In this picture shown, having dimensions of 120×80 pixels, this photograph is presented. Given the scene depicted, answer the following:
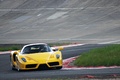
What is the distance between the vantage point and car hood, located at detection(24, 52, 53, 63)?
18.6 meters

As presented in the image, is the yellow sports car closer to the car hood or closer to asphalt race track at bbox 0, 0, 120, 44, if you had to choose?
the car hood

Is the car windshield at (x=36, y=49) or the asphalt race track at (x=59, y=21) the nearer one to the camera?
the car windshield at (x=36, y=49)

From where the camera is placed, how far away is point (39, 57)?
18.8 meters

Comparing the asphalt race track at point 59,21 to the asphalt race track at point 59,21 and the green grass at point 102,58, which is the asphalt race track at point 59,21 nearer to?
the asphalt race track at point 59,21

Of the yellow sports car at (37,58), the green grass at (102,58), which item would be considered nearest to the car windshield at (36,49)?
the yellow sports car at (37,58)

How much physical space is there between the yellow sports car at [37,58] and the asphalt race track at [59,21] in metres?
14.7

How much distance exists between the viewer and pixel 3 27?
161 ft

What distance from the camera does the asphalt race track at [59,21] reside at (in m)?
39.1

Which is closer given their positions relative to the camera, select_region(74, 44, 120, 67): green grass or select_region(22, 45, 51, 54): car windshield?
select_region(74, 44, 120, 67): green grass

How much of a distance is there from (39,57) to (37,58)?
3.4 inches

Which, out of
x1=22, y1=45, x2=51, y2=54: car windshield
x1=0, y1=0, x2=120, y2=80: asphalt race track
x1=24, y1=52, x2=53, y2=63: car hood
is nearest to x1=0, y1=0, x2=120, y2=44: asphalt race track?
x1=0, y1=0, x2=120, y2=80: asphalt race track

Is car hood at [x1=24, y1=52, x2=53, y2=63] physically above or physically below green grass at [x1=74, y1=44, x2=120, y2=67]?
above

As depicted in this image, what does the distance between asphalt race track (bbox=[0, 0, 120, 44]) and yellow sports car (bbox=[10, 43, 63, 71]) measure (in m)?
14.7

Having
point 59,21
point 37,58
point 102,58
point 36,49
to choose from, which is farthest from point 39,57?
point 59,21
